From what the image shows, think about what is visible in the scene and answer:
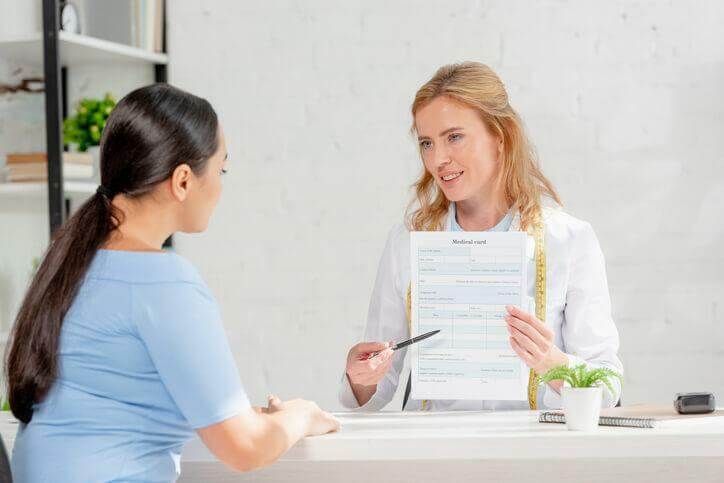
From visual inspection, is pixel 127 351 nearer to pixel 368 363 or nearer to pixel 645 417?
pixel 368 363

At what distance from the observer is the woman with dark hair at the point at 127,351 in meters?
1.25

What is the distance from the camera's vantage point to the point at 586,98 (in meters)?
3.00

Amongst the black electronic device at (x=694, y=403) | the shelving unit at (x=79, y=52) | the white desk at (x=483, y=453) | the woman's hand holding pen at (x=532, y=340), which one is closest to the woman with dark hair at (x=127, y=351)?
the white desk at (x=483, y=453)

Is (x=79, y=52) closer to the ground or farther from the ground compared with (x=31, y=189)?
farther from the ground

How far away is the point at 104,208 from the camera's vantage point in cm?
134

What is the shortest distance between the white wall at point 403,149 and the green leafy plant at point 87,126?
301 mm

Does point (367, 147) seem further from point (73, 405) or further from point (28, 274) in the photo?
point (73, 405)

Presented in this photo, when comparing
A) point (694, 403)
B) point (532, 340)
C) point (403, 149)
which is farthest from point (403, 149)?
point (694, 403)

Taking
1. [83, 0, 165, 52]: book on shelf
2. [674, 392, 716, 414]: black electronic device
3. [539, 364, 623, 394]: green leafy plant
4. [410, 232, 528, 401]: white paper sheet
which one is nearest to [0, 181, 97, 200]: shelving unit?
[83, 0, 165, 52]: book on shelf

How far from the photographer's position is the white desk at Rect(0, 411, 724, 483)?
4.75 ft

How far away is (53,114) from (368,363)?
1.49 metres

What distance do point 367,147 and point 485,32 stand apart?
0.54 m

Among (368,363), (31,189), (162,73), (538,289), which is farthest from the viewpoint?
(162,73)

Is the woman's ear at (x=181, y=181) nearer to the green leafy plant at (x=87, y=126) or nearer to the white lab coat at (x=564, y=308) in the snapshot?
the white lab coat at (x=564, y=308)
